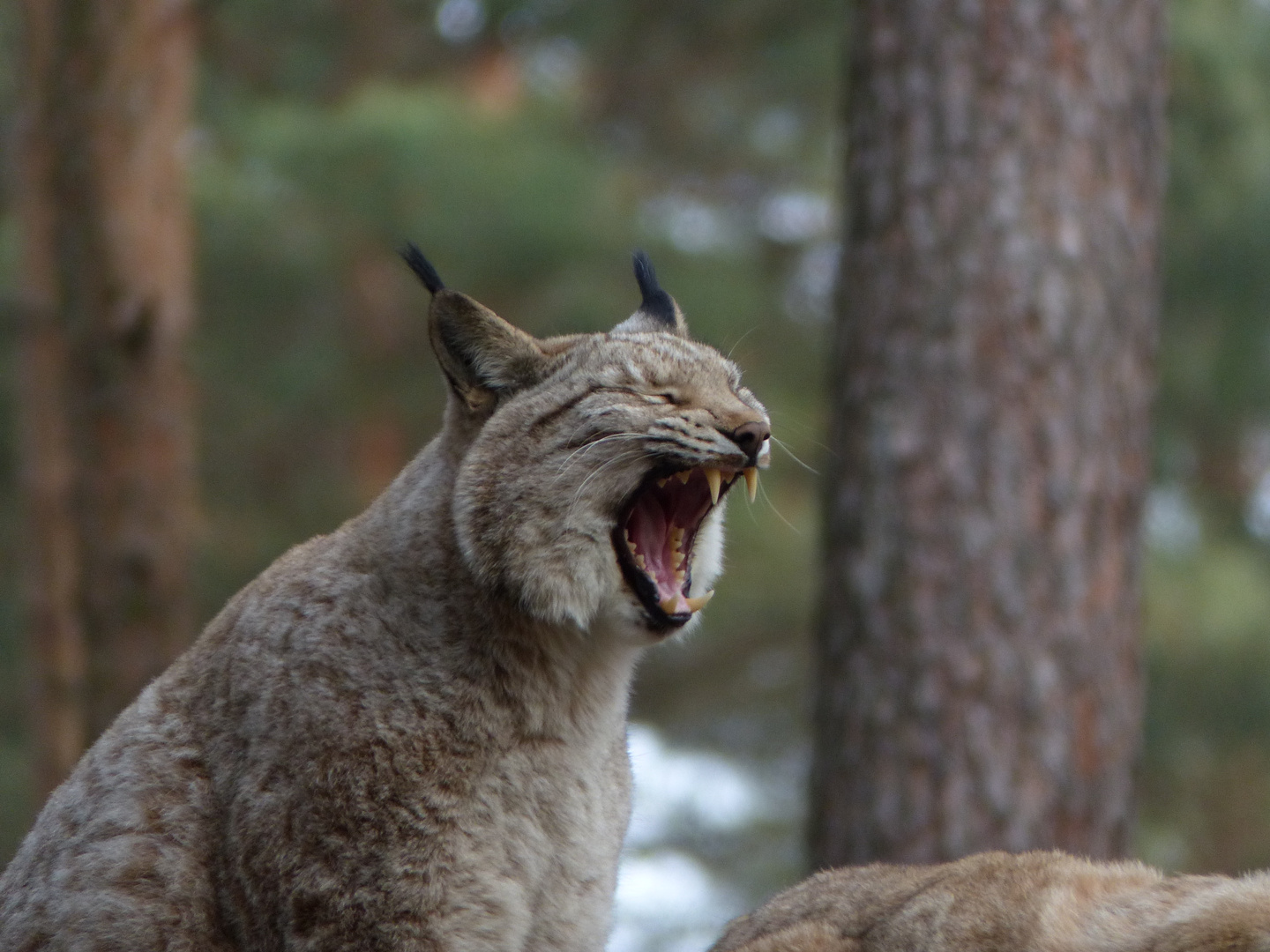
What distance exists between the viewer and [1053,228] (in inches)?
→ 226

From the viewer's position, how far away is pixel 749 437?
3.24 metres

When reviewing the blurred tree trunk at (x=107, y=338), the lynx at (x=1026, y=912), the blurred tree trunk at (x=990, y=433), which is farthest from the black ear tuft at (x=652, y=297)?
the blurred tree trunk at (x=107, y=338)

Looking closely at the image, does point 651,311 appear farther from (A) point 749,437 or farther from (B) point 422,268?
(A) point 749,437

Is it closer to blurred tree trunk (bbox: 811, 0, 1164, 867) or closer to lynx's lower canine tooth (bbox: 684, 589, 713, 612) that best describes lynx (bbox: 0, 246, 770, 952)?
lynx's lower canine tooth (bbox: 684, 589, 713, 612)

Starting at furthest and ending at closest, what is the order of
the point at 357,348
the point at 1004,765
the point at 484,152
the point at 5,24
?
1. the point at 357,348
2. the point at 484,152
3. the point at 5,24
4. the point at 1004,765

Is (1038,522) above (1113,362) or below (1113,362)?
below

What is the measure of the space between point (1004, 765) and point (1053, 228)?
1980 mm

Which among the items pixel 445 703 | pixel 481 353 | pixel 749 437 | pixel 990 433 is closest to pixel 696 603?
pixel 749 437

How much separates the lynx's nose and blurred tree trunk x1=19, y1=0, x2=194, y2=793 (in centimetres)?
502

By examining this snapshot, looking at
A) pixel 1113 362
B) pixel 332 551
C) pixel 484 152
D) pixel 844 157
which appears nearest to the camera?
pixel 332 551

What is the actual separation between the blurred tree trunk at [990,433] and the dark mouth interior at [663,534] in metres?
2.21

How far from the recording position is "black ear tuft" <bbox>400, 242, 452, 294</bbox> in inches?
136

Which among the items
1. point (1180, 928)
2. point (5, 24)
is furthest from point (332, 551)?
point (5, 24)

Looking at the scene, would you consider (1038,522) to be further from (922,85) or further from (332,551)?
(332,551)
